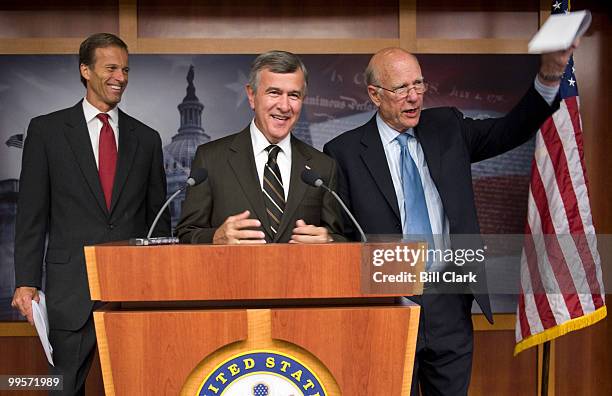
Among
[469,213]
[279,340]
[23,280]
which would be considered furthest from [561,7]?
[23,280]

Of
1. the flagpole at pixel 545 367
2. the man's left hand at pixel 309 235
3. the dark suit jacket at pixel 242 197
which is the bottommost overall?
the flagpole at pixel 545 367

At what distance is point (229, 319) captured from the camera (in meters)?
1.94

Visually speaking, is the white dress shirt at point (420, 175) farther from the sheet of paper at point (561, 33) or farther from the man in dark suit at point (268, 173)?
the sheet of paper at point (561, 33)

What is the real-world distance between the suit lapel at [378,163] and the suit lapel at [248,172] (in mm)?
426

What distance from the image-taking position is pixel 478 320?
4078 millimetres

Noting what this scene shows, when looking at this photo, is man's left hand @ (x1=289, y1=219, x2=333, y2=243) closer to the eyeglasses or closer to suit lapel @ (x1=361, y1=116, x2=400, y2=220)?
suit lapel @ (x1=361, y1=116, x2=400, y2=220)

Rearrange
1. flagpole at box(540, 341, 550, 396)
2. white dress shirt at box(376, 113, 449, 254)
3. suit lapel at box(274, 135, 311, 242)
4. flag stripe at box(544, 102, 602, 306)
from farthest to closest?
flagpole at box(540, 341, 550, 396) → flag stripe at box(544, 102, 602, 306) → white dress shirt at box(376, 113, 449, 254) → suit lapel at box(274, 135, 311, 242)

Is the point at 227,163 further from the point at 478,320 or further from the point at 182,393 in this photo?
the point at 478,320

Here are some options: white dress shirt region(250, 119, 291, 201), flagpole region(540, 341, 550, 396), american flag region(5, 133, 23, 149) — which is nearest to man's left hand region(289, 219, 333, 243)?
white dress shirt region(250, 119, 291, 201)

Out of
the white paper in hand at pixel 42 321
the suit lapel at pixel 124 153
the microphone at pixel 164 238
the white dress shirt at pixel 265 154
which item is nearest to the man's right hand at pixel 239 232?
the microphone at pixel 164 238

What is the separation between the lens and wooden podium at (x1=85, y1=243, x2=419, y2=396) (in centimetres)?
193

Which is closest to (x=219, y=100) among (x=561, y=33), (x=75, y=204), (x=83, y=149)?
(x=83, y=149)

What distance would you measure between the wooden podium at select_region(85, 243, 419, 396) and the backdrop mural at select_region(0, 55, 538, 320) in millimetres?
2060

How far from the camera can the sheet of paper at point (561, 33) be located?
1.96 metres
